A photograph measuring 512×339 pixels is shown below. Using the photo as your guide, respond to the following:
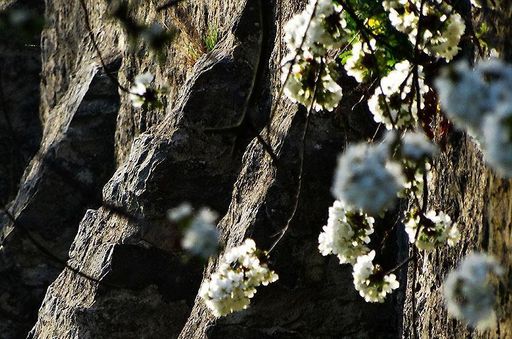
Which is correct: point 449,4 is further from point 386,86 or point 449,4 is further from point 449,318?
point 449,318

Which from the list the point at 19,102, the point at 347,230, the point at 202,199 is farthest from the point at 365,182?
the point at 19,102

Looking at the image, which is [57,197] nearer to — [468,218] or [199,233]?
[468,218]

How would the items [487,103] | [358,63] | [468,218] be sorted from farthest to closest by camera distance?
[358,63], [468,218], [487,103]

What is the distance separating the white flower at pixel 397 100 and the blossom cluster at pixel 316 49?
125 mm

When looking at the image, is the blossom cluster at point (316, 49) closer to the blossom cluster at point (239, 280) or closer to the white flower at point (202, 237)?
the blossom cluster at point (239, 280)

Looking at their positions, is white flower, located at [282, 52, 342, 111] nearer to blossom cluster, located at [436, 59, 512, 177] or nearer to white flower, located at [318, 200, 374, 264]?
white flower, located at [318, 200, 374, 264]

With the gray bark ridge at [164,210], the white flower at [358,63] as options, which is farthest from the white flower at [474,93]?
the gray bark ridge at [164,210]

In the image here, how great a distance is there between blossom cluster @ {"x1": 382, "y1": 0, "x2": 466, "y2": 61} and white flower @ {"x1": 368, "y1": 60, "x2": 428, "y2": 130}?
0.11m

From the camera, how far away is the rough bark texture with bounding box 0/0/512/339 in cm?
333

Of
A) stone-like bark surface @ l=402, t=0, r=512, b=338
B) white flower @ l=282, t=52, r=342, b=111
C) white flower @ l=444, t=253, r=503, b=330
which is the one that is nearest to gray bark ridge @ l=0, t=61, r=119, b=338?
stone-like bark surface @ l=402, t=0, r=512, b=338

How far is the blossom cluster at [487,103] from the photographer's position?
1387mm

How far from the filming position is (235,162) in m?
5.24

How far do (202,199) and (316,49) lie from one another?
238 cm

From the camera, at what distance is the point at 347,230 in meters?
2.87
